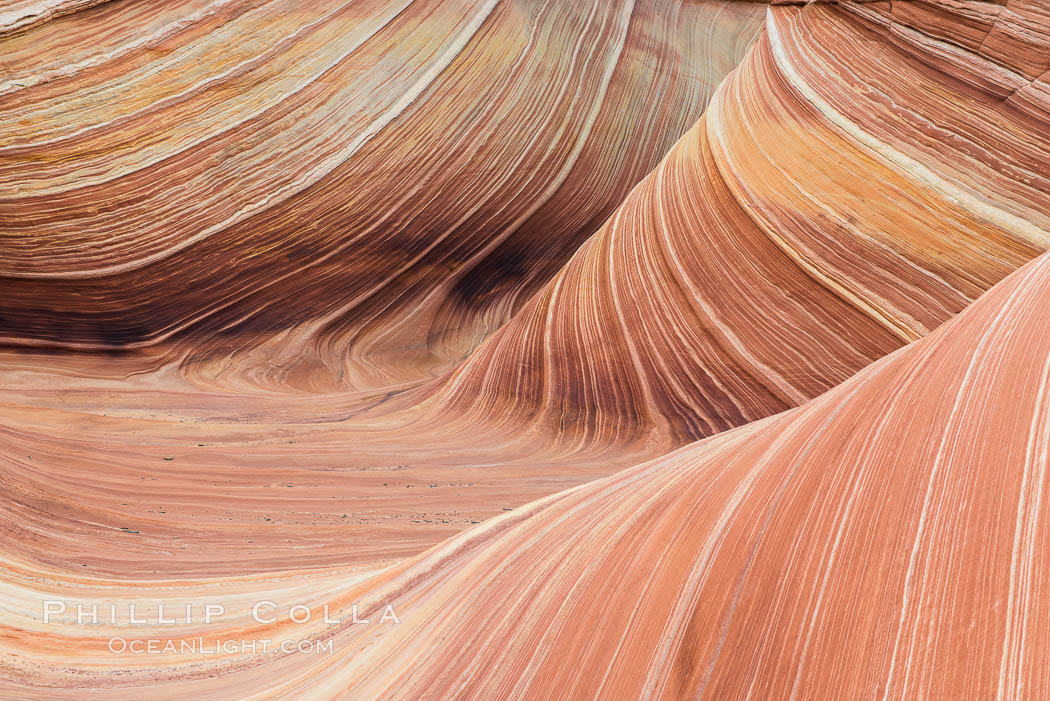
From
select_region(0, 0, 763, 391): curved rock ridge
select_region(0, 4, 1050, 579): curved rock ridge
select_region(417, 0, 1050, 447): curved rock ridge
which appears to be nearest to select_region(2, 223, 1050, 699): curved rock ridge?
select_region(0, 4, 1050, 579): curved rock ridge

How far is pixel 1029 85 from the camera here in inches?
43.0

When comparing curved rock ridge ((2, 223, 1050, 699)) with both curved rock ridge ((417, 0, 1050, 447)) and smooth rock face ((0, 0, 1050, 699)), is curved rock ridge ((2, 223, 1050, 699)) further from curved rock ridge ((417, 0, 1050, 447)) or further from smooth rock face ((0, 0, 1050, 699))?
curved rock ridge ((417, 0, 1050, 447))

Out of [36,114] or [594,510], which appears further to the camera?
[36,114]

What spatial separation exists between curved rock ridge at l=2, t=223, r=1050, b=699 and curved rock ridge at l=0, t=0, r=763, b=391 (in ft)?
3.64

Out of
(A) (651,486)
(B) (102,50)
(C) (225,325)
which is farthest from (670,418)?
(B) (102,50)

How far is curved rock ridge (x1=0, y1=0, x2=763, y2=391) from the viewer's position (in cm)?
177

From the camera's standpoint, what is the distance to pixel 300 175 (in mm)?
1918

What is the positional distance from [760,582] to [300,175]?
5.31 feet

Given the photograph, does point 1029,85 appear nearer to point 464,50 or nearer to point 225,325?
point 464,50

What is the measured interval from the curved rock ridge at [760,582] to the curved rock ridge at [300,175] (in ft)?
3.64

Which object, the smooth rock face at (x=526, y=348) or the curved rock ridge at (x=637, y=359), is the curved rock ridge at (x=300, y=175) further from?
the curved rock ridge at (x=637, y=359)

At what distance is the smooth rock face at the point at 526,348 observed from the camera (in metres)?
0.57

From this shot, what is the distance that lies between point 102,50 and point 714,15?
202 cm

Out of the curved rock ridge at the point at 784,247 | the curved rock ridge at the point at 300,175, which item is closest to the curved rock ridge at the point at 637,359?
the curved rock ridge at the point at 784,247
